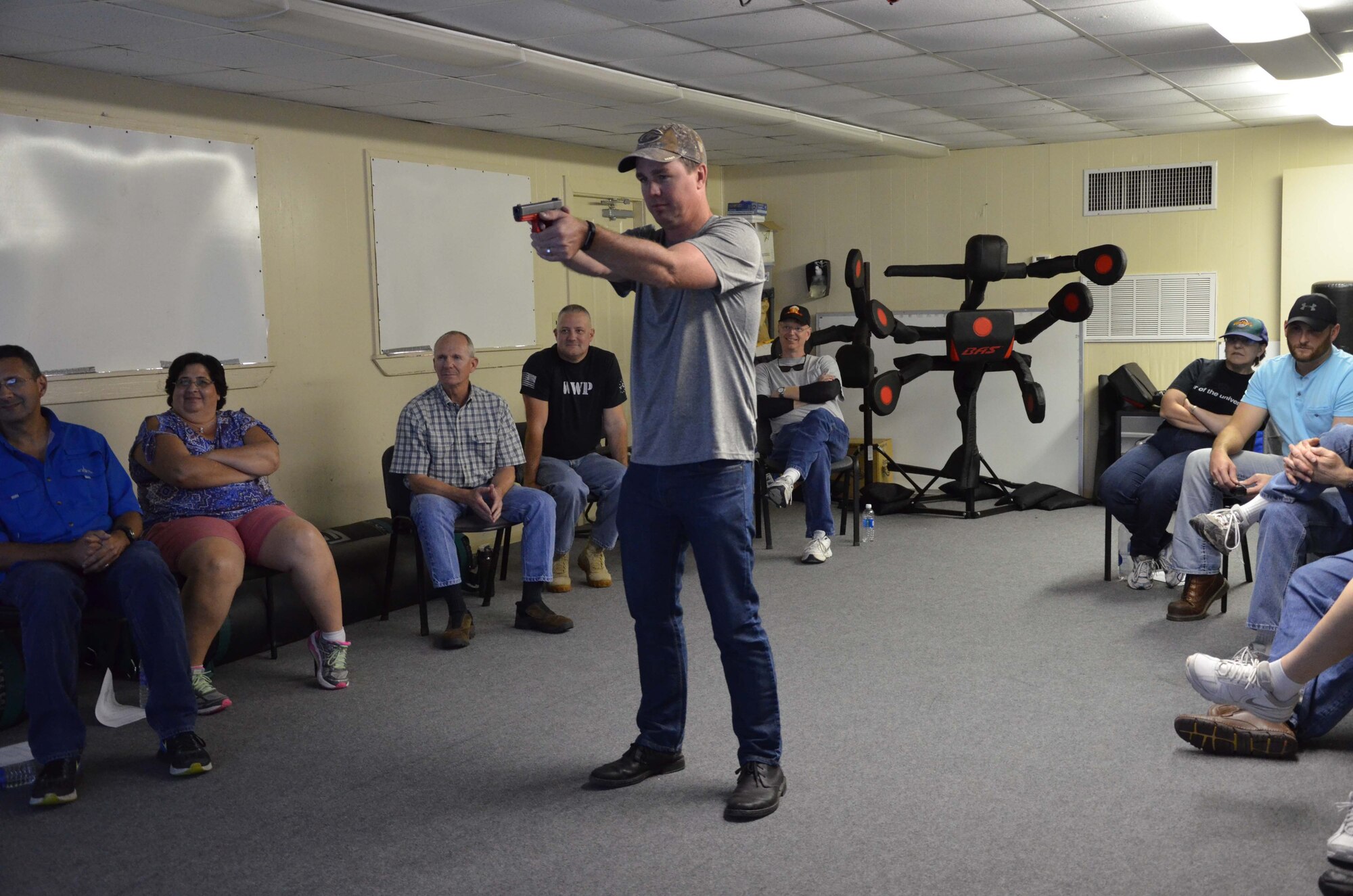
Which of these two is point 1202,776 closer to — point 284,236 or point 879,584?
point 879,584

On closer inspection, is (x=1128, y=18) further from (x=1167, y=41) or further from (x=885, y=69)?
(x=885, y=69)

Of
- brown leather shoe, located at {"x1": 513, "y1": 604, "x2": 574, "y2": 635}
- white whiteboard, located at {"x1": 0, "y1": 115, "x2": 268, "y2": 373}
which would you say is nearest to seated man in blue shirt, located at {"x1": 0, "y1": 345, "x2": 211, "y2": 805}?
white whiteboard, located at {"x1": 0, "y1": 115, "x2": 268, "y2": 373}

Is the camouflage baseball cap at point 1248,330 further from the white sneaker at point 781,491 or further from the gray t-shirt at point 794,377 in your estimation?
the white sneaker at point 781,491

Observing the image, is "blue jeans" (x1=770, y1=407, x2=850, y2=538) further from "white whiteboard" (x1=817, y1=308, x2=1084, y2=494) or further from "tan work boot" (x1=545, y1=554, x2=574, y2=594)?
"white whiteboard" (x1=817, y1=308, x2=1084, y2=494)

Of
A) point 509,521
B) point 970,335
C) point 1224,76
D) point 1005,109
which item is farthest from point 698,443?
point 970,335

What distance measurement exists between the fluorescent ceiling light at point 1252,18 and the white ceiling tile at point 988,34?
468mm

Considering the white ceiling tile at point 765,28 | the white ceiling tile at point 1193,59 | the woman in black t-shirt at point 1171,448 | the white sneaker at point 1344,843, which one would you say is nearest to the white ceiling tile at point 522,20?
the white ceiling tile at point 765,28

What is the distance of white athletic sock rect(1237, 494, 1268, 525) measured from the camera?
12.6 feet

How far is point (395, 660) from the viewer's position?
4148mm

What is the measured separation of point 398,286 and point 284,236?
0.67 m

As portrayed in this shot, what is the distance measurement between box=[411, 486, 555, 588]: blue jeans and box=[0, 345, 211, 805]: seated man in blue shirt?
1.11 metres

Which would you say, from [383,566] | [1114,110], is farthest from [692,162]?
[1114,110]

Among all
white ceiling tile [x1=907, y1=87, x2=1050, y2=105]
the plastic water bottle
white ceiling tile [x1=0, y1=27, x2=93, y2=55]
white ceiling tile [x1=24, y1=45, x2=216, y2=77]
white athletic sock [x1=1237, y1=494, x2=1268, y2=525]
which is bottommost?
the plastic water bottle

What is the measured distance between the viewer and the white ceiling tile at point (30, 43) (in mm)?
3734
